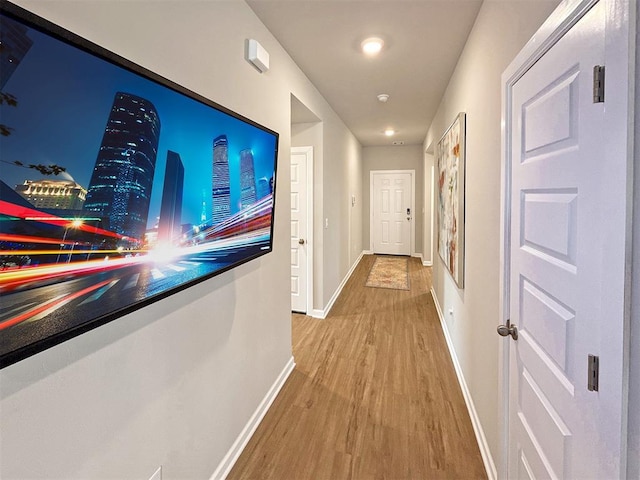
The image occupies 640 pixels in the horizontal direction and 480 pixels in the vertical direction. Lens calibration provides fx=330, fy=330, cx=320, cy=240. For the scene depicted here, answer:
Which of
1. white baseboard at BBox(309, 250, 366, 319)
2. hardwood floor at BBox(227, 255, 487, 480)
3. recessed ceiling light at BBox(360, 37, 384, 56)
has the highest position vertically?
recessed ceiling light at BBox(360, 37, 384, 56)

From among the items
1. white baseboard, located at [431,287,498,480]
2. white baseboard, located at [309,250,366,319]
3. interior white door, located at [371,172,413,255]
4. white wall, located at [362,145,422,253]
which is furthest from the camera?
interior white door, located at [371,172,413,255]

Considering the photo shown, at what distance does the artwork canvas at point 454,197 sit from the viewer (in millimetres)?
2320

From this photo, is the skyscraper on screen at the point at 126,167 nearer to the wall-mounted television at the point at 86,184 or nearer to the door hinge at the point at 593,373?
the wall-mounted television at the point at 86,184

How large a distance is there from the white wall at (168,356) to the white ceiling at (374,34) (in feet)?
0.74

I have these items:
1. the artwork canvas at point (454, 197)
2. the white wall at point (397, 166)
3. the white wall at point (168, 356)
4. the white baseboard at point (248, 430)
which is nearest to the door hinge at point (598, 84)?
the white wall at point (168, 356)

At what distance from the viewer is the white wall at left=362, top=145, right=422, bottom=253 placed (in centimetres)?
715

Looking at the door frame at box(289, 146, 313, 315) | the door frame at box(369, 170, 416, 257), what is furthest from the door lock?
the door frame at box(369, 170, 416, 257)

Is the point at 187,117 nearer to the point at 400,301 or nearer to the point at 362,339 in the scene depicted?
the point at 362,339

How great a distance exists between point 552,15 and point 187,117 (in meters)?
1.16

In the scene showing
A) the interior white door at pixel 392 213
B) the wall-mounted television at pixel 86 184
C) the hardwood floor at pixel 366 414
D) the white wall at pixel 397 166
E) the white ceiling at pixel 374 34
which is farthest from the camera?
the interior white door at pixel 392 213

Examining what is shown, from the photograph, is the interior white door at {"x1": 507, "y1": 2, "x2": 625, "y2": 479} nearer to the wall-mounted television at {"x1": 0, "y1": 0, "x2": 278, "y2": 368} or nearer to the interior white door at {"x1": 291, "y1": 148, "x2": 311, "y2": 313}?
the wall-mounted television at {"x1": 0, "y1": 0, "x2": 278, "y2": 368}

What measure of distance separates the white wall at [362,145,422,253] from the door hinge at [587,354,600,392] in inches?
251

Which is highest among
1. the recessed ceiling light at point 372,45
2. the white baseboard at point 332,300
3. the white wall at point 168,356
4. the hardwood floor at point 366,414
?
the recessed ceiling light at point 372,45

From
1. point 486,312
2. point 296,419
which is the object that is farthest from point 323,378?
point 486,312
